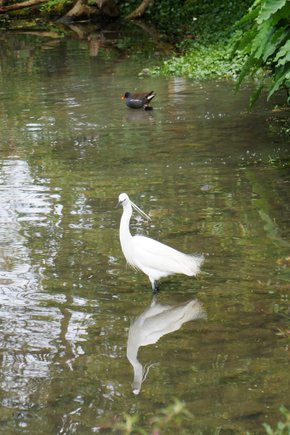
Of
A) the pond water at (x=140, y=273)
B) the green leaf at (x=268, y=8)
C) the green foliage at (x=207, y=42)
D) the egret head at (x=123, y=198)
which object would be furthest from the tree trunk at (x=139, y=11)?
the egret head at (x=123, y=198)

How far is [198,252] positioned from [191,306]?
128cm

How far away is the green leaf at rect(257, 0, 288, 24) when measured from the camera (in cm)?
993

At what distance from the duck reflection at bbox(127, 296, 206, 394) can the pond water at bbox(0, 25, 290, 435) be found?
1 centimetres

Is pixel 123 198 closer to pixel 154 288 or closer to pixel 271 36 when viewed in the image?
pixel 154 288

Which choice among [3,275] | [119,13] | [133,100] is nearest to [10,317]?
[3,275]

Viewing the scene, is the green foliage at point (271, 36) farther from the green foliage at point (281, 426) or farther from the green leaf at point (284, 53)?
the green foliage at point (281, 426)

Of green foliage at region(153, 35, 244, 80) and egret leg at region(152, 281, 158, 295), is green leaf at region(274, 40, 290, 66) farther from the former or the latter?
green foliage at region(153, 35, 244, 80)

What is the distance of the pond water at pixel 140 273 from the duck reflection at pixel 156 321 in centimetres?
1

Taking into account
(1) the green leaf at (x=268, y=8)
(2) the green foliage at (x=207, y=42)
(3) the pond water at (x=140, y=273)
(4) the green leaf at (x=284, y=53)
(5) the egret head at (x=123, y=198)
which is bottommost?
(2) the green foliage at (x=207, y=42)

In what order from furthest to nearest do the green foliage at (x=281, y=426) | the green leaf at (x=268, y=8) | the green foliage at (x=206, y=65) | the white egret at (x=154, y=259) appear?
the green foliage at (x=206, y=65), the green leaf at (x=268, y=8), the white egret at (x=154, y=259), the green foliage at (x=281, y=426)

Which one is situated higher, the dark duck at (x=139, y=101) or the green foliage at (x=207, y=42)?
the dark duck at (x=139, y=101)

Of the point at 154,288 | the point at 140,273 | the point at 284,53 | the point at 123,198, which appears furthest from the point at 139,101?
the point at 154,288

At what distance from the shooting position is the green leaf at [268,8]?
9930 mm

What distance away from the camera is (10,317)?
728 centimetres
